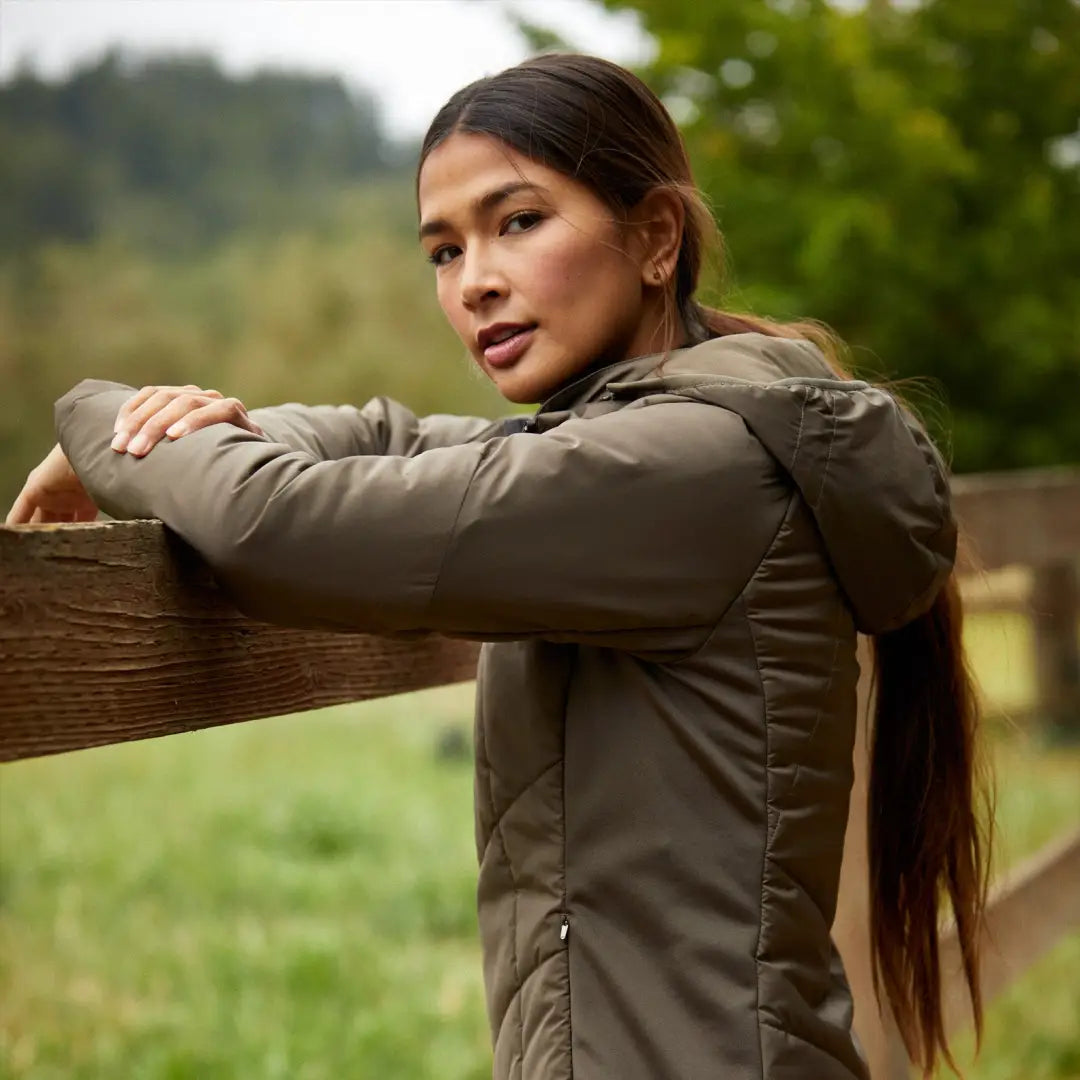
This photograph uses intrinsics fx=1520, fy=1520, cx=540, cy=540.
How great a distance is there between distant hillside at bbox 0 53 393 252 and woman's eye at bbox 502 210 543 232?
79.5ft

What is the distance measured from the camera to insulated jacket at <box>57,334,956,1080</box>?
1.29 meters

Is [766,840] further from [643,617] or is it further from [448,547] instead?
[448,547]

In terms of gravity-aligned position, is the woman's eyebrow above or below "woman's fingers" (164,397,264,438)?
above

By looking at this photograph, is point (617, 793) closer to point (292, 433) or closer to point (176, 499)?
point (176, 499)

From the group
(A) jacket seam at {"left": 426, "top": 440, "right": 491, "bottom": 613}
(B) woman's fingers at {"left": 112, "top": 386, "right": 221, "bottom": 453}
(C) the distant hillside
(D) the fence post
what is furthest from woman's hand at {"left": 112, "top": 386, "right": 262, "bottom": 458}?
(C) the distant hillside

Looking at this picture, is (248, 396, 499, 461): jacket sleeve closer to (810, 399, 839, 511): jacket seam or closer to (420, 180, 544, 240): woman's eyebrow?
(420, 180, 544, 240): woman's eyebrow

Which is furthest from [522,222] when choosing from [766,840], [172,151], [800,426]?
[172,151]

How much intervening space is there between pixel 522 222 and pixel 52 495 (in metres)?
0.56

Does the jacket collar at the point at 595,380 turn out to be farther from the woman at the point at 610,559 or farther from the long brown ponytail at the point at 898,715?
the long brown ponytail at the point at 898,715

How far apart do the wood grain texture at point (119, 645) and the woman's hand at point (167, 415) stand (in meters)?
0.10

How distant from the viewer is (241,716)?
4.69 feet

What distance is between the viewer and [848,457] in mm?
1421

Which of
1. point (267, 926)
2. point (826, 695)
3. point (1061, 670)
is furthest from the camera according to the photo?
point (1061, 670)

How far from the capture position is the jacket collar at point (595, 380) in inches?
59.6
